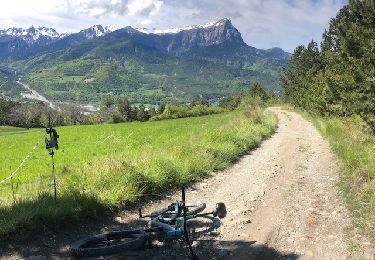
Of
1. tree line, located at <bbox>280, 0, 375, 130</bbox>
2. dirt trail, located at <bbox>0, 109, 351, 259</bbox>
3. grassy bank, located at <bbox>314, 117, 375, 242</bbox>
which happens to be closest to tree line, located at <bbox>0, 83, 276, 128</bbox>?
tree line, located at <bbox>280, 0, 375, 130</bbox>

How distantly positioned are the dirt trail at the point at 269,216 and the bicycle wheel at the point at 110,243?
0.56 ft

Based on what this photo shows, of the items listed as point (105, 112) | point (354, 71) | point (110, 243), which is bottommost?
point (110, 243)

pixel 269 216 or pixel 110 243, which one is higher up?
pixel 110 243

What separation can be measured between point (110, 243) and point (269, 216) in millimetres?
3996

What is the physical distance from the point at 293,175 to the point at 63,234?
29.0ft

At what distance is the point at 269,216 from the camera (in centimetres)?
932

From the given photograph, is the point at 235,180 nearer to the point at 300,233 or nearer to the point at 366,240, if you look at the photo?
the point at 300,233

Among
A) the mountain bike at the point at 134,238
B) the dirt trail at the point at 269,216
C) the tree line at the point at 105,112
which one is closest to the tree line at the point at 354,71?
the dirt trail at the point at 269,216

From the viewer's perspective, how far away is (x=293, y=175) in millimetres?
13914

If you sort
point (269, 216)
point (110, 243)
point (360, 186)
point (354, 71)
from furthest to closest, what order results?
point (354, 71)
point (360, 186)
point (269, 216)
point (110, 243)

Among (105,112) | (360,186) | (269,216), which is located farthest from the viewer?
(105,112)

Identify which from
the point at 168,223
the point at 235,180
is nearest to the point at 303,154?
the point at 235,180

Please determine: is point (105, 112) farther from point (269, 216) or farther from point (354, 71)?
point (269, 216)

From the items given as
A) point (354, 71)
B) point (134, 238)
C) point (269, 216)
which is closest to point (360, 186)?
point (269, 216)
